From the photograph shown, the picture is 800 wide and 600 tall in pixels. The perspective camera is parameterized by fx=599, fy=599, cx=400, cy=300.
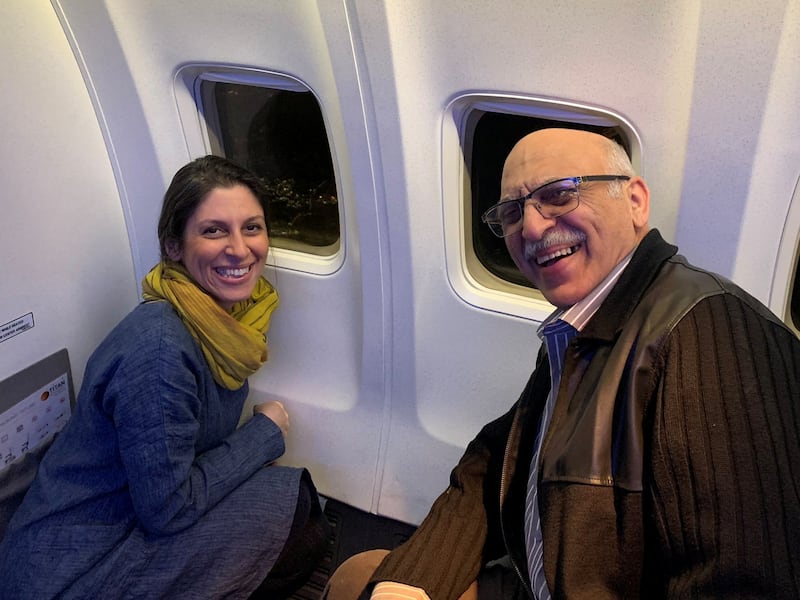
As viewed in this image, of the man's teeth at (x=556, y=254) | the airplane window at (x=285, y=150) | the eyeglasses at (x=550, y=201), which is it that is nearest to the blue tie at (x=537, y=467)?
the man's teeth at (x=556, y=254)

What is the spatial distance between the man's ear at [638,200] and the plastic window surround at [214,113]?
3.77 ft

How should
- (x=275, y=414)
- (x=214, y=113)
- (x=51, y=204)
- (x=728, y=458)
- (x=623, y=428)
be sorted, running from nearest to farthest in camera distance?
(x=728, y=458), (x=623, y=428), (x=51, y=204), (x=275, y=414), (x=214, y=113)

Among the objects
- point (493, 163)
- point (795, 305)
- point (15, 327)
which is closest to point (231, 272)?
point (15, 327)

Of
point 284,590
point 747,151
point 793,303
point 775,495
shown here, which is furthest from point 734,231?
point 284,590

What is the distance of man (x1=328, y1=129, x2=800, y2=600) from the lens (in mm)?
931

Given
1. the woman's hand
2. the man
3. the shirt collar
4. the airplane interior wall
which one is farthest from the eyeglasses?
the woman's hand

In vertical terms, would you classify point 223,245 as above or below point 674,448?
above

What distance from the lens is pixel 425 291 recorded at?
2205 mm

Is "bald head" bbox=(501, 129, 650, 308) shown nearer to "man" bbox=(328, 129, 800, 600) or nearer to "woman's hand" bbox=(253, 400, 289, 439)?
"man" bbox=(328, 129, 800, 600)

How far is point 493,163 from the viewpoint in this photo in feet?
6.62

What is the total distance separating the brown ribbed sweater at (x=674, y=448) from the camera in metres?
0.92

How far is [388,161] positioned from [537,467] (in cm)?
112

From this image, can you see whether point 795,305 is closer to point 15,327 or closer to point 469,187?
point 469,187

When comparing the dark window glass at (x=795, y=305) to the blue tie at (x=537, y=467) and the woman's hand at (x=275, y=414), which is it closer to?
the blue tie at (x=537, y=467)
